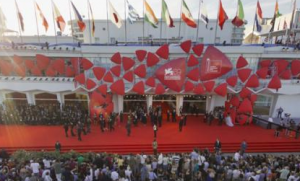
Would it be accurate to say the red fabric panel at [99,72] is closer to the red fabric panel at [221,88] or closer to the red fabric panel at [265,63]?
the red fabric panel at [221,88]

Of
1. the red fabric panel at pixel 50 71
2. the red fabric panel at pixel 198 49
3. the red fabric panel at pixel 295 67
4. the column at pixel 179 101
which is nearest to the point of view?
the red fabric panel at pixel 198 49

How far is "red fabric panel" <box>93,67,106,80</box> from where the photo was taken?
1670 centimetres

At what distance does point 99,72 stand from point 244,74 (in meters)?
13.3

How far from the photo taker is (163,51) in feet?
53.4

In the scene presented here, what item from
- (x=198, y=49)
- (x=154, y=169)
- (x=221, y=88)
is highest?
(x=198, y=49)

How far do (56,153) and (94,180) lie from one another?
145 inches

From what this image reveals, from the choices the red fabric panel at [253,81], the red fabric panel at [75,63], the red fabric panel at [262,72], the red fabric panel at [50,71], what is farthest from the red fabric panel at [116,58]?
the red fabric panel at [262,72]

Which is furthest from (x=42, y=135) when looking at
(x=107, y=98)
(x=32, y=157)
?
(x=107, y=98)

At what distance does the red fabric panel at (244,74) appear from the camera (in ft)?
54.3

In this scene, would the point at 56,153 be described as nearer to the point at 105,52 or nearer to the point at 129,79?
the point at 129,79

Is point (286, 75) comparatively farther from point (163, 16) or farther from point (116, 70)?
point (116, 70)

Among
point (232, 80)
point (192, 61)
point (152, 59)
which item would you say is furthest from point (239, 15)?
→ point (152, 59)

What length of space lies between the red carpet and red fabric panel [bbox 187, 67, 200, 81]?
453cm

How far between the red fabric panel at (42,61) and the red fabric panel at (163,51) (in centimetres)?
1130
